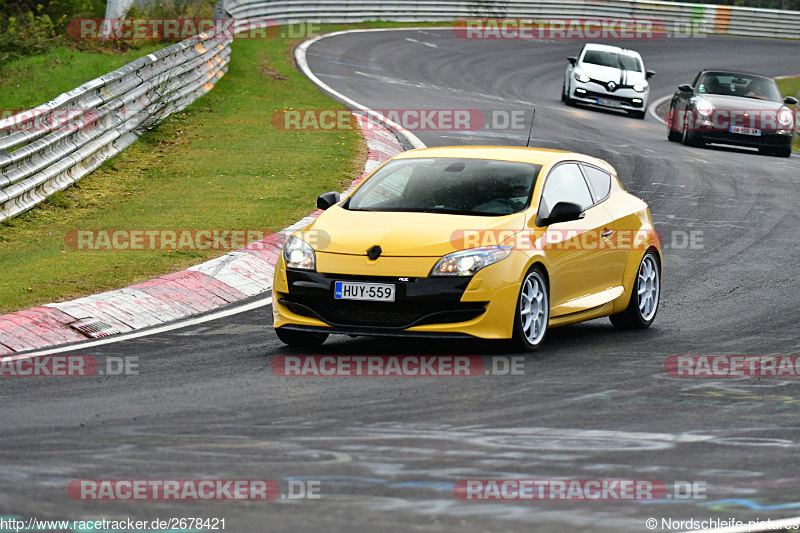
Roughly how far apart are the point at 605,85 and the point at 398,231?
71.5ft

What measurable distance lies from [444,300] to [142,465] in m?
3.18

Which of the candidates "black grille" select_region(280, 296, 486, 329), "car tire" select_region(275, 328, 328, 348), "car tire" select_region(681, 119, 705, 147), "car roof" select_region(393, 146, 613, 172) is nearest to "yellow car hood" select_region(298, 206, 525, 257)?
"black grille" select_region(280, 296, 486, 329)

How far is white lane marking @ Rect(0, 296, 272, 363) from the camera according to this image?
8.90m

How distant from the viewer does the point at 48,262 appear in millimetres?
11875

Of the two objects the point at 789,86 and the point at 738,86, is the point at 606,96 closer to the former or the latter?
the point at 738,86

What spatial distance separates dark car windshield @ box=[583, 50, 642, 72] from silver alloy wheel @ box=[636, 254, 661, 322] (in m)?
20.3

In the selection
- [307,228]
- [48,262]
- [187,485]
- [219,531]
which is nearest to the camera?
[219,531]

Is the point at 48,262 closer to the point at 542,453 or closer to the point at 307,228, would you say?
Result: the point at 307,228

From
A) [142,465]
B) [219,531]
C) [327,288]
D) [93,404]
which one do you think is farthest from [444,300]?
[219,531]

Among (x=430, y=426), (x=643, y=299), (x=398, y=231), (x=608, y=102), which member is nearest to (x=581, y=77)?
(x=608, y=102)

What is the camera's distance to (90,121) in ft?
56.4

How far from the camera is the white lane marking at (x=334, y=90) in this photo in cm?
2097

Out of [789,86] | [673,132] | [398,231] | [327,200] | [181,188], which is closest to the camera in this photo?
[398,231]

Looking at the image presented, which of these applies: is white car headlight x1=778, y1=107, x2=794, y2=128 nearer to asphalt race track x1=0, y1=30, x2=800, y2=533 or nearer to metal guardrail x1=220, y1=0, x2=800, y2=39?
asphalt race track x1=0, y1=30, x2=800, y2=533
